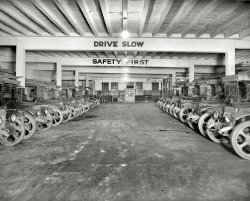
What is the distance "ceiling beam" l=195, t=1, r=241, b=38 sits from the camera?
6268mm

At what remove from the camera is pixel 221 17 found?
284 inches

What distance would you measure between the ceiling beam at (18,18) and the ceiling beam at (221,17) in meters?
7.11

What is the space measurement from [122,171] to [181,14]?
578cm

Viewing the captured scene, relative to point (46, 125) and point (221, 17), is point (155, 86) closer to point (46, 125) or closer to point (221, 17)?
point (221, 17)

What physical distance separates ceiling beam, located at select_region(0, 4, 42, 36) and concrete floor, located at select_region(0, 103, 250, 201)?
4.51m

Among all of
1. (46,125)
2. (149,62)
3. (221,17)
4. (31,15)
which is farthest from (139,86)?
(31,15)

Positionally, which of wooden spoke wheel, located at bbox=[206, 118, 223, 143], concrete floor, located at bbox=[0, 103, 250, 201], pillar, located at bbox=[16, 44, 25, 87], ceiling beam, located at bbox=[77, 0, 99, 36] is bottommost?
concrete floor, located at bbox=[0, 103, 250, 201]

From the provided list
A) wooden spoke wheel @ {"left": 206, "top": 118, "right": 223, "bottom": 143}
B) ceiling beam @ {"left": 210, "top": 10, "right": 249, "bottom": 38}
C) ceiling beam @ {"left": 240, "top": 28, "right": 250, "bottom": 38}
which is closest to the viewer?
wooden spoke wheel @ {"left": 206, "top": 118, "right": 223, "bottom": 143}

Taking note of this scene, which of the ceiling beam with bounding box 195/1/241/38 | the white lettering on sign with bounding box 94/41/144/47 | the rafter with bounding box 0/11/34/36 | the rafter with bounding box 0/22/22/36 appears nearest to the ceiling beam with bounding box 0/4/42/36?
the rafter with bounding box 0/11/34/36

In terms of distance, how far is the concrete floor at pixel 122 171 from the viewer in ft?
8.89

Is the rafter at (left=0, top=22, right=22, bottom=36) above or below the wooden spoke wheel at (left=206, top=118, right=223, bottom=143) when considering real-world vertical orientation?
above

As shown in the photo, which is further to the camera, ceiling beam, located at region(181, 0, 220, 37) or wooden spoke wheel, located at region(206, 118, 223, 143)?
ceiling beam, located at region(181, 0, 220, 37)

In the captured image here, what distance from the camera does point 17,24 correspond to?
8.21m

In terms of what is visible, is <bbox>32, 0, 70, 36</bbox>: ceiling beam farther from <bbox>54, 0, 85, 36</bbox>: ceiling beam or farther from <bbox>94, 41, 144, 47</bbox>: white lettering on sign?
<bbox>94, 41, 144, 47</bbox>: white lettering on sign
